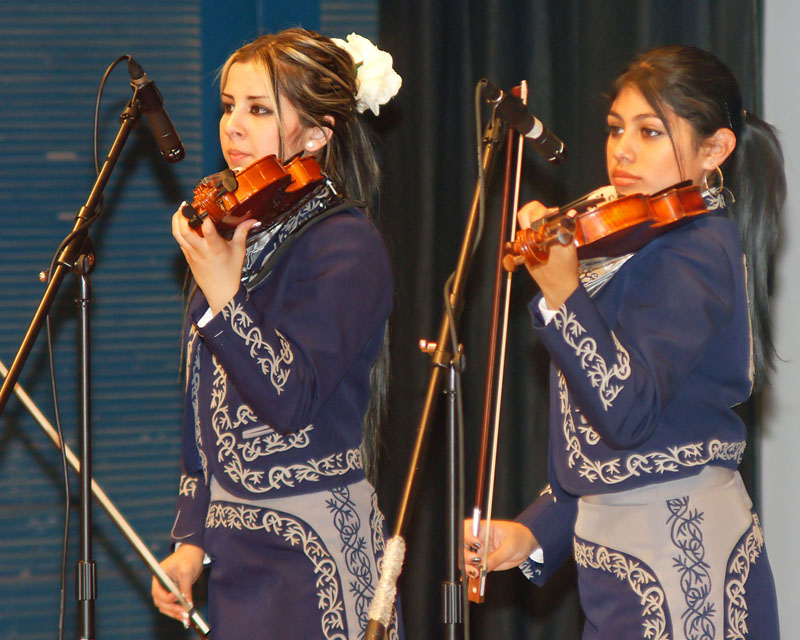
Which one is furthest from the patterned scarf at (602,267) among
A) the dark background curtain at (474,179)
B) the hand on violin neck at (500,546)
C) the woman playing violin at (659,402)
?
the dark background curtain at (474,179)

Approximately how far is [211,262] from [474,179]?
5.01 feet

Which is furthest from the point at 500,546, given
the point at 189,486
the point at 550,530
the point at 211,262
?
the point at 211,262

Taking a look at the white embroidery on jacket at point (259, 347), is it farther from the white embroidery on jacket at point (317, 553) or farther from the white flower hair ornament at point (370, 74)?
the white flower hair ornament at point (370, 74)

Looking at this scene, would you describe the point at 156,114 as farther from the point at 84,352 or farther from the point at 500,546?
the point at 500,546

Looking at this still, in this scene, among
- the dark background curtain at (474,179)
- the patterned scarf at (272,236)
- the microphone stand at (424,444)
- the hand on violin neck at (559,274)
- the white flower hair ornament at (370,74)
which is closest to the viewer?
the microphone stand at (424,444)

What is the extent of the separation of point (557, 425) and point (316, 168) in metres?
0.57

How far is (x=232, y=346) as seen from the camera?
56.1 inches

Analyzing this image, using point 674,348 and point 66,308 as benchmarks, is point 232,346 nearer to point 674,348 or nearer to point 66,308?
point 674,348

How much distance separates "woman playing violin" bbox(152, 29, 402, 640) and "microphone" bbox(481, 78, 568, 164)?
283 mm

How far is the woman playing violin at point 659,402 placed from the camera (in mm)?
1409

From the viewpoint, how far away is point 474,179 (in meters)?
2.87

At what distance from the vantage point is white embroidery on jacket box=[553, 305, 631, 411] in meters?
1.38

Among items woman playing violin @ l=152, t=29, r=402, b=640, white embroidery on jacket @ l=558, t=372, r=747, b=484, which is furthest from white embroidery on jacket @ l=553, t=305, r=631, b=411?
woman playing violin @ l=152, t=29, r=402, b=640

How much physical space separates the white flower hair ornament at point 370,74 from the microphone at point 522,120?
34 cm
